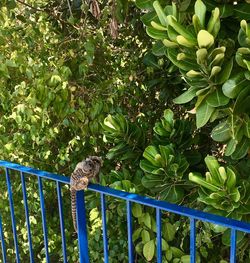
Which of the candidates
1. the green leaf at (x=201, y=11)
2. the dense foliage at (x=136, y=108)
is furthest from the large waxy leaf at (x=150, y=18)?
the green leaf at (x=201, y=11)

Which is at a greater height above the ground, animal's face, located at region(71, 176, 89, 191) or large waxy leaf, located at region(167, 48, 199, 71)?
large waxy leaf, located at region(167, 48, 199, 71)

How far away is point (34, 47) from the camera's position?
10.7ft

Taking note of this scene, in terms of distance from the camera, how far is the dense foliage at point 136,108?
1766mm

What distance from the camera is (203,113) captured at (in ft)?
6.01

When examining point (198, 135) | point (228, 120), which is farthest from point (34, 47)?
point (228, 120)

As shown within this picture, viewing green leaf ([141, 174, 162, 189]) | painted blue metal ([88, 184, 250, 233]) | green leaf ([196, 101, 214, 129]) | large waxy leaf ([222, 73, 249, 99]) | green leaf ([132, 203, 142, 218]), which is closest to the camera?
painted blue metal ([88, 184, 250, 233])

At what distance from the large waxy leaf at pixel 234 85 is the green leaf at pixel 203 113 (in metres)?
0.12

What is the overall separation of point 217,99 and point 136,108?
6.19 ft

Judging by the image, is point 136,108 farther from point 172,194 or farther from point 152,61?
point 172,194

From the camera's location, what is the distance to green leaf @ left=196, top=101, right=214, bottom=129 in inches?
71.6

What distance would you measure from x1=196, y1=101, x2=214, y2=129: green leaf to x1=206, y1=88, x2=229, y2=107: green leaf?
0.04 meters

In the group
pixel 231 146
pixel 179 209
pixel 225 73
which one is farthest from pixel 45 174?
pixel 225 73

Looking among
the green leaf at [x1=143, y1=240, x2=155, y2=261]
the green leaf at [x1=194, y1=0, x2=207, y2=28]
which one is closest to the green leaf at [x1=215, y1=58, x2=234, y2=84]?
the green leaf at [x1=194, y1=0, x2=207, y2=28]

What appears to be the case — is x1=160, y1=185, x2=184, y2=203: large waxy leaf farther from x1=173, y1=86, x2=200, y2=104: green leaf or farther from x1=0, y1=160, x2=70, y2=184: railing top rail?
x1=173, y1=86, x2=200, y2=104: green leaf
